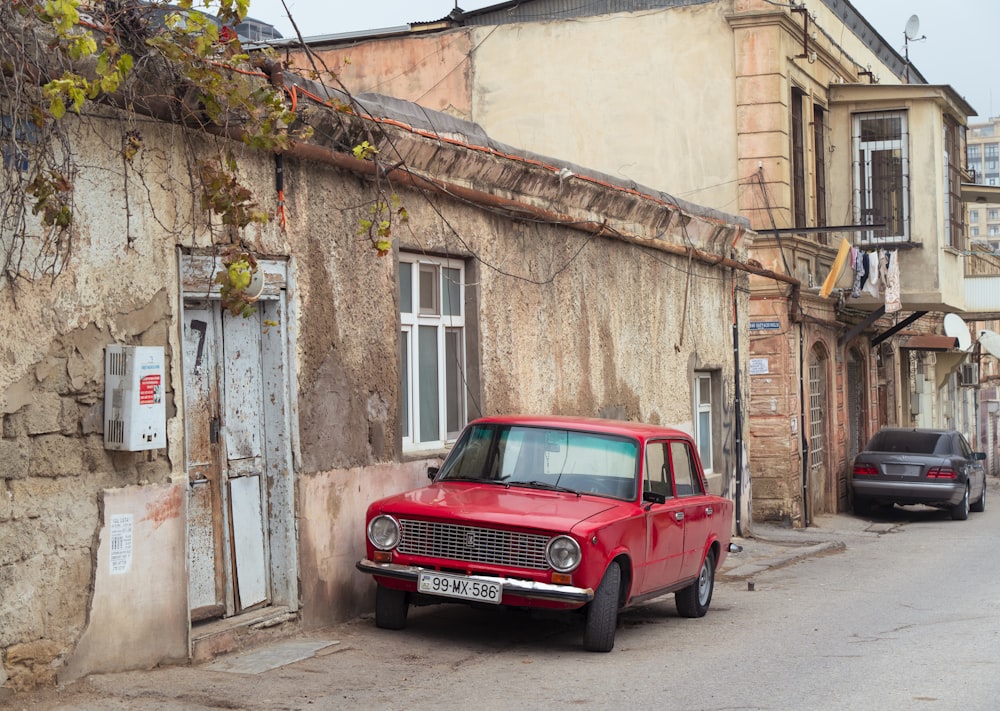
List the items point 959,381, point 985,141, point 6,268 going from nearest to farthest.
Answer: point 6,268 → point 959,381 → point 985,141

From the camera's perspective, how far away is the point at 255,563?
29.8 feet

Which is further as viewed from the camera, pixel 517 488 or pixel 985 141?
pixel 985 141

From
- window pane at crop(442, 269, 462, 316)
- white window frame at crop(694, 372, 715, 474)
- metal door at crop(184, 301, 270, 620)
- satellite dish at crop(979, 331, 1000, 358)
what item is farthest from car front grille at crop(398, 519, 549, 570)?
satellite dish at crop(979, 331, 1000, 358)

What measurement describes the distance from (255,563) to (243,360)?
140cm

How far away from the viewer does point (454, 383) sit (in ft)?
38.7

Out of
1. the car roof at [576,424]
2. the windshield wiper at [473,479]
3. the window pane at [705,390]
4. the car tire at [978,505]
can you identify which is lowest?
the car tire at [978,505]

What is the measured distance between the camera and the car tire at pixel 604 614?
28.7ft

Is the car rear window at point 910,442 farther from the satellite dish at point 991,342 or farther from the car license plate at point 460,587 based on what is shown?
the car license plate at point 460,587

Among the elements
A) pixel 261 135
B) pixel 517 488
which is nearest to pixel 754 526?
pixel 517 488

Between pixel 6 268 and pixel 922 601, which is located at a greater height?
pixel 6 268

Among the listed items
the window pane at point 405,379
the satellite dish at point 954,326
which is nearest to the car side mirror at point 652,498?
the window pane at point 405,379

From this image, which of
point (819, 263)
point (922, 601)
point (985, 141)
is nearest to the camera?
point (922, 601)

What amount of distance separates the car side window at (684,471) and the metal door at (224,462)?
329 cm

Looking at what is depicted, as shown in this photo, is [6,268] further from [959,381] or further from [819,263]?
[959,381]
